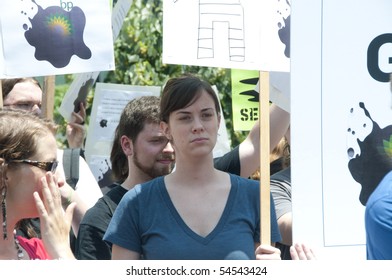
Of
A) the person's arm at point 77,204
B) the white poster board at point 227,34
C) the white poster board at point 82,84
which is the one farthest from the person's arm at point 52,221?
the white poster board at point 82,84

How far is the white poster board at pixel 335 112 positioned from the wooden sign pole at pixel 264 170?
29 cm

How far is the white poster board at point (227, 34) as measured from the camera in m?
3.31

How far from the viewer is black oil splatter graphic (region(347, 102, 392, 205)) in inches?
112

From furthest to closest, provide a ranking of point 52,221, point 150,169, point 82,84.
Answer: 1. point 82,84
2. point 150,169
3. point 52,221

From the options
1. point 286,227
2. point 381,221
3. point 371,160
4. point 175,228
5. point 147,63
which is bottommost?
point 286,227

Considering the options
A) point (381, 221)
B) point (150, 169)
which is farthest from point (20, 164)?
point (381, 221)

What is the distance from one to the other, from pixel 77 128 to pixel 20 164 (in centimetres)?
204

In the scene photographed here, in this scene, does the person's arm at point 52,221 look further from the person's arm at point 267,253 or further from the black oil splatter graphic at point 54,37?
the black oil splatter graphic at point 54,37

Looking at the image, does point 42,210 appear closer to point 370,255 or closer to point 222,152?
point 370,255

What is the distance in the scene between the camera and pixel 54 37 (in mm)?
3699

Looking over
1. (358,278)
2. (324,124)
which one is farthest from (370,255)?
(324,124)

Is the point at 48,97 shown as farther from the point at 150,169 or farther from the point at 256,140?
the point at 256,140

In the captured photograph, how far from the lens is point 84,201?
13.4 ft

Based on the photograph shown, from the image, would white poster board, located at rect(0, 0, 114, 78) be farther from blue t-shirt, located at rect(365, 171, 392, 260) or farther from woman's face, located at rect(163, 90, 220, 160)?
blue t-shirt, located at rect(365, 171, 392, 260)
